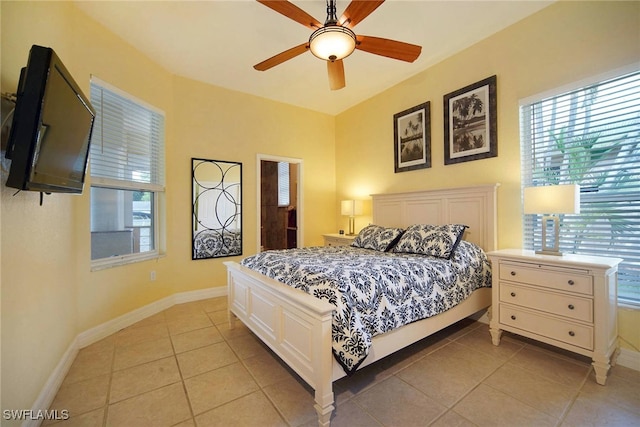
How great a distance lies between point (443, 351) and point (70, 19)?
4198 millimetres

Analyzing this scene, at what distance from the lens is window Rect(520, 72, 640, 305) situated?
2.04 metres

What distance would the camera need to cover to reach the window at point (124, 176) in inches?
103

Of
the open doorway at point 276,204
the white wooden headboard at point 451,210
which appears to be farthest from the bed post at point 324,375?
the open doorway at point 276,204

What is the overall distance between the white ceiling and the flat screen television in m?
1.43

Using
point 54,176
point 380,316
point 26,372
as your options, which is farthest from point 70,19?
point 380,316

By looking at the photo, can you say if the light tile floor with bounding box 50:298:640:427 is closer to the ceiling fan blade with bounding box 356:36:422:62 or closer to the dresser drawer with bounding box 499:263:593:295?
the dresser drawer with bounding box 499:263:593:295

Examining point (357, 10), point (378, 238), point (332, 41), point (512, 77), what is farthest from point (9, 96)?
point (512, 77)

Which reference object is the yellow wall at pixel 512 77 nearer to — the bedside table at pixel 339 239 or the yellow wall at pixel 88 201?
the bedside table at pixel 339 239

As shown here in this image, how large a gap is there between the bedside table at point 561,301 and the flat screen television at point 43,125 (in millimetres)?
3100

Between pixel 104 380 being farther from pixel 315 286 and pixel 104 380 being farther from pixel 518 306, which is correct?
pixel 518 306

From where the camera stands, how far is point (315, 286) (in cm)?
173

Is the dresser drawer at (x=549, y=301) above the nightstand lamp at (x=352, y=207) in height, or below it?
below

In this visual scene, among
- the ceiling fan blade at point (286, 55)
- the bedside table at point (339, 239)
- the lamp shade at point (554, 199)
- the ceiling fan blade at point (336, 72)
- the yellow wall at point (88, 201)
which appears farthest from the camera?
the bedside table at point (339, 239)

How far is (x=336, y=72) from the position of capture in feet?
7.92
